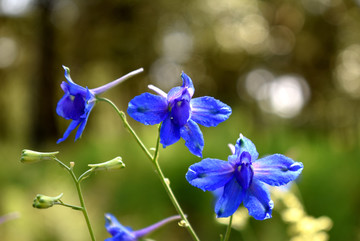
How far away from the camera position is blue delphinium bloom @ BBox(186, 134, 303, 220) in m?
0.92

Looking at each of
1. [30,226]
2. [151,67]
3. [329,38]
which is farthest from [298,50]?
[30,226]

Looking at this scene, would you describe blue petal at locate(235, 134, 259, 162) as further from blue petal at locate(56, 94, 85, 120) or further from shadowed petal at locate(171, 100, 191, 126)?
blue petal at locate(56, 94, 85, 120)

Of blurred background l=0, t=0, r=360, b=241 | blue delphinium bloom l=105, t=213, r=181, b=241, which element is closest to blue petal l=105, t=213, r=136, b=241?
blue delphinium bloom l=105, t=213, r=181, b=241

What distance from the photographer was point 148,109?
989 millimetres

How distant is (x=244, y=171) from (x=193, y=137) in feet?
0.45

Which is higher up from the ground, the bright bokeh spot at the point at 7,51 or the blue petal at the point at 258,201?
the blue petal at the point at 258,201

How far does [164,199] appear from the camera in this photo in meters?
4.92

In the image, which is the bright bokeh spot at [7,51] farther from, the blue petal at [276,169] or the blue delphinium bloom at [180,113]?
the blue petal at [276,169]

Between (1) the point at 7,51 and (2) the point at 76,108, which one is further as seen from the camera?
(1) the point at 7,51

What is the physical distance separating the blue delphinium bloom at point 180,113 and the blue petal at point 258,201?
0.14 meters

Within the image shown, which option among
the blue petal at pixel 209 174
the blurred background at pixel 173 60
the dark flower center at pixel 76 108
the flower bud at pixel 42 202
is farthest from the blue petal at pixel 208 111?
the blurred background at pixel 173 60

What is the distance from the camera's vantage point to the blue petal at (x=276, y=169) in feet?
3.04

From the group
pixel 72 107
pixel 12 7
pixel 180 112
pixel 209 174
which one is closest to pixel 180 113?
pixel 180 112

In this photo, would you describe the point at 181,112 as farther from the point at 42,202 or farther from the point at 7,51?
the point at 7,51
